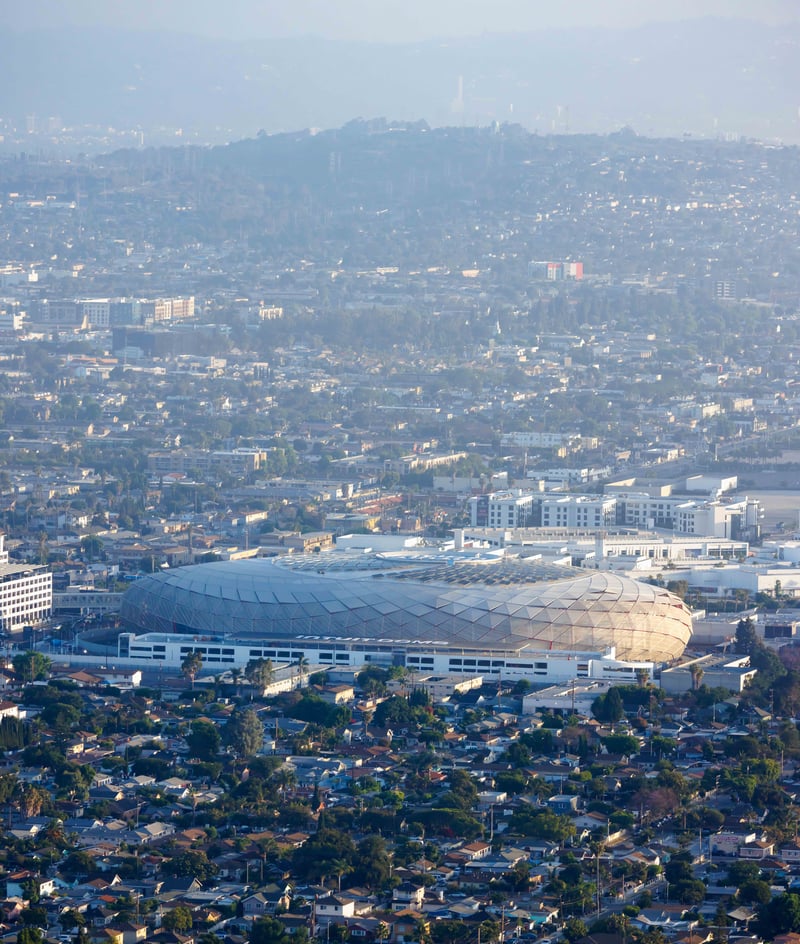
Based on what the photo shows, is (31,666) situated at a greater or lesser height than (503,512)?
greater

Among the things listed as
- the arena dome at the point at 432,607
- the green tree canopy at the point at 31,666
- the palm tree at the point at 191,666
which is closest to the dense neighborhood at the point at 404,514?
the green tree canopy at the point at 31,666

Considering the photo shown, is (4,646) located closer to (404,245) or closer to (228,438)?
(228,438)

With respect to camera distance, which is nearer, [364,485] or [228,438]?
[364,485]

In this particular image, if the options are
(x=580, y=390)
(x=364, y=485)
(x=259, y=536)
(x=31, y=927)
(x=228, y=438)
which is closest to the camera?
(x=31, y=927)

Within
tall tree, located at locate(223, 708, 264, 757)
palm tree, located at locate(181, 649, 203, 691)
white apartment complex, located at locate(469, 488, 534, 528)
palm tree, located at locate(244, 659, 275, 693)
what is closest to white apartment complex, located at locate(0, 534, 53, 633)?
palm tree, located at locate(181, 649, 203, 691)

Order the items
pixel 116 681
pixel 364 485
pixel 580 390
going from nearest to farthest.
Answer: pixel 116 681 → pixel 364 485 → pixel 580 390

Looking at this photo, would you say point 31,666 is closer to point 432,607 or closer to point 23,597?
point 432,607

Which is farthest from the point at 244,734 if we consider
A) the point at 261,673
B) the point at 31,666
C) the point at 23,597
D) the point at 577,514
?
the point at 577,514

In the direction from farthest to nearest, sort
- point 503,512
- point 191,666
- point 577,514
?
point 503,512 < point 577,514 < point 191,666

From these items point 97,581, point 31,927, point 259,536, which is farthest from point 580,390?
point 31,927

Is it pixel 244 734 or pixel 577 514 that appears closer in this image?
pixel 244 734
